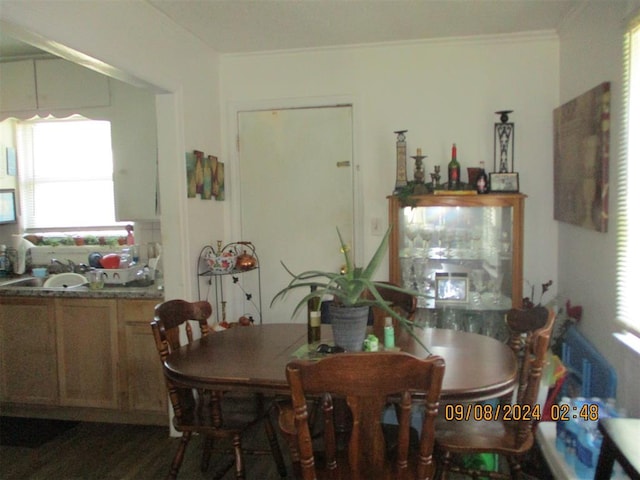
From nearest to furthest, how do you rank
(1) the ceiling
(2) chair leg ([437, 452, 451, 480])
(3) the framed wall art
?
(2) chair leg ([437, 452, 451, 480]) → (3) the framed wall art → (1) the ceiling

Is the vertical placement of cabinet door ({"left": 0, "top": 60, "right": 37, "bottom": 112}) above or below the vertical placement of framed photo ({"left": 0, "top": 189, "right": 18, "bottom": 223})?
above

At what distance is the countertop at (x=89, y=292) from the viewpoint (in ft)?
10.3

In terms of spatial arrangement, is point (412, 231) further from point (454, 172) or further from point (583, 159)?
point (583, 159)

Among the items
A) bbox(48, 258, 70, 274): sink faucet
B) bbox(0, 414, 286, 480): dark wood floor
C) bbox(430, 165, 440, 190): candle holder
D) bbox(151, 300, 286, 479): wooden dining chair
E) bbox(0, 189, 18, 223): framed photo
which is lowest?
bbox(0, 414, 286, 480): dark wood floor

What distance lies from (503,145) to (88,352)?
308 cm

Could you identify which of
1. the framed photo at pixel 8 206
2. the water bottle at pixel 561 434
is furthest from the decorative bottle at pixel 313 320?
the framed photo at pixel 8 206

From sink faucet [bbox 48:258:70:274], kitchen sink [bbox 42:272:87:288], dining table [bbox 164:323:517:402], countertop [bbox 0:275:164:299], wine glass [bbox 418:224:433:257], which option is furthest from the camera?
sink faucet [bbox 48:258:70:274]

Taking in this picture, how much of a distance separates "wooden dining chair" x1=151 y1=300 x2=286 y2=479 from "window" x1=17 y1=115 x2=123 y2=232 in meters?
2.16

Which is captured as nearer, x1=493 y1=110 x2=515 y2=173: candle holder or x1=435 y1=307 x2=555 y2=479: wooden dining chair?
x1=435 y1=307 x2=555 y2=479: wooden dining chair

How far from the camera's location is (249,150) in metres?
3.84

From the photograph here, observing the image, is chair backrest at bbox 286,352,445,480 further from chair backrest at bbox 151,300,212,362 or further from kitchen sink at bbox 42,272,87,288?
kitchen sink at bbox 42,272,87,288

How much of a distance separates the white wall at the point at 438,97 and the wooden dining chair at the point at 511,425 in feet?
4.39

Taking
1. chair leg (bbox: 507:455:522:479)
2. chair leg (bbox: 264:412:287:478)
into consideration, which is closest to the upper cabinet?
Result: chair leg (bbox: 264:412:287:478)

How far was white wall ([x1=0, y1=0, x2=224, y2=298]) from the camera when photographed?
7.03 feet
